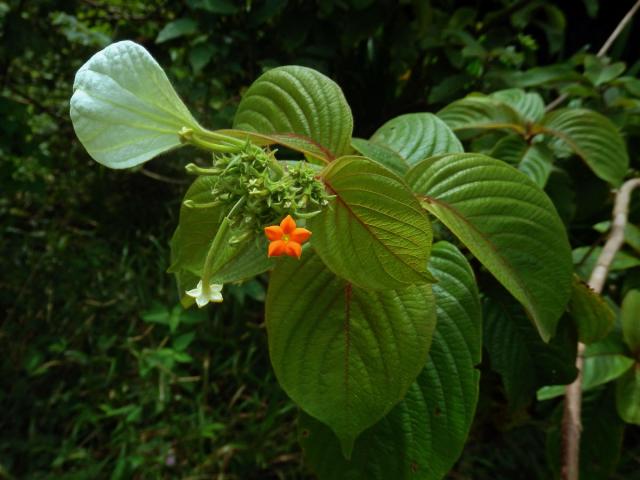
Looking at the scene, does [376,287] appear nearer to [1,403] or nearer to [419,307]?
[419,307]

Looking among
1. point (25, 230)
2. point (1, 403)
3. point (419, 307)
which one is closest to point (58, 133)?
point (25, 230)

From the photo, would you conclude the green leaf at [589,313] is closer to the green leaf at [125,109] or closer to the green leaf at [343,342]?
the green leaf at [343,342]

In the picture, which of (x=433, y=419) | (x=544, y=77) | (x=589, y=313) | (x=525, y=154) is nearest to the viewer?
(x=433, y=419)

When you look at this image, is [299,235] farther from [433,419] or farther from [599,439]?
[599,439]

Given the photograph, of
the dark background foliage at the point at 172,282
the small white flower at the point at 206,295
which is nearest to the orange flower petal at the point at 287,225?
the small white flower at the point at 206,295

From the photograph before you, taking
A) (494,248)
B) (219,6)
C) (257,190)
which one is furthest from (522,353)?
(219,6)
